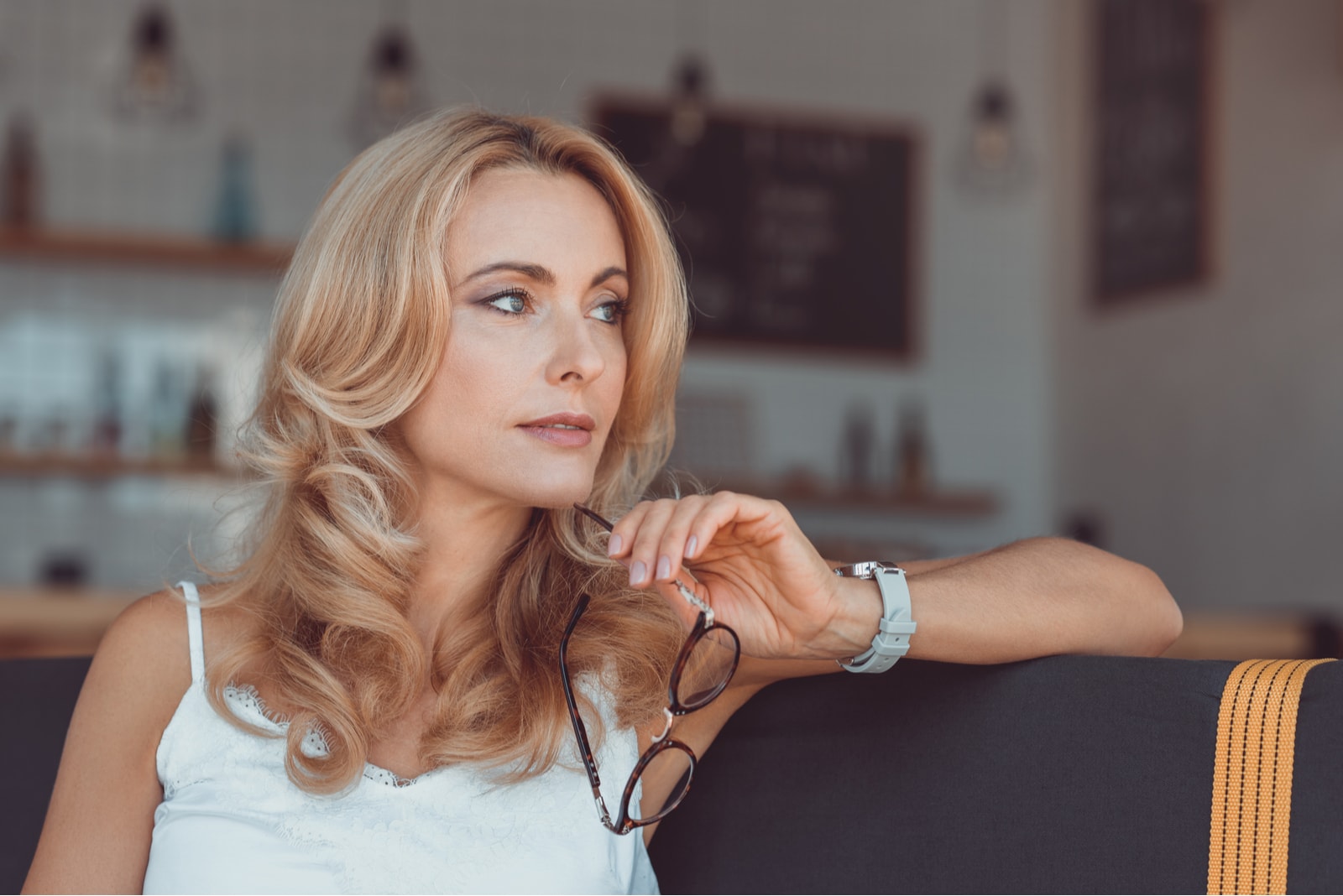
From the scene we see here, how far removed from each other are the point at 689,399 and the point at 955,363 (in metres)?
0.94

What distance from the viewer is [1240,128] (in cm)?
366

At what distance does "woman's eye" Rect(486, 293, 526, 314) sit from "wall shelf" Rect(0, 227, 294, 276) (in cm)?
265

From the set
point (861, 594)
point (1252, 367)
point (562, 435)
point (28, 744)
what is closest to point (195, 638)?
point (28, 744)

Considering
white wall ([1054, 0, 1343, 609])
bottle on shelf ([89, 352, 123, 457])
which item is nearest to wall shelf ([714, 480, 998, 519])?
white wall ([1054, 0, 1343, 609])

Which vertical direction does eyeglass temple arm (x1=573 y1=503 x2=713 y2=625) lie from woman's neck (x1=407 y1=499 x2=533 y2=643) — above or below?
above

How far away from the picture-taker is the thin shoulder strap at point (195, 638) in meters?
1.30

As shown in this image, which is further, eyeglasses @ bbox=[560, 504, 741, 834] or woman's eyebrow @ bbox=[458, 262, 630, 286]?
woman's eyebrow @ bbox=[458, 262, 630, 286]

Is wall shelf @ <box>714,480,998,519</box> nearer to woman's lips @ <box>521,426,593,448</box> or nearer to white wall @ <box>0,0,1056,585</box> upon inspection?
white wall @ <box>0,0,1056,585</box>

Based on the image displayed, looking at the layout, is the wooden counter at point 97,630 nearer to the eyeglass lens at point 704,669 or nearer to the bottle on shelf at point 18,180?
the bottle on shelf at point 18,180

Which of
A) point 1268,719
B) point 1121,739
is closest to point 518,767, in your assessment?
point 1121,739

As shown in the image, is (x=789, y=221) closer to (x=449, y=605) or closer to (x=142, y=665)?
(x=449, y=605)

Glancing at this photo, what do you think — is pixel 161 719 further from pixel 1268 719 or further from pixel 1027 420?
pixel 1027 420

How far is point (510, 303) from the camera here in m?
1.31

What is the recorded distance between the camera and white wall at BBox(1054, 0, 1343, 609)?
336 cm
